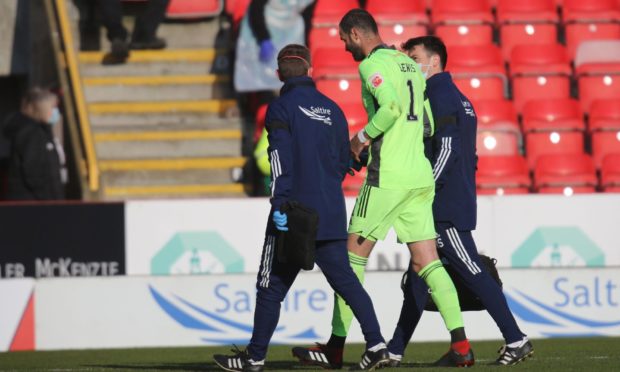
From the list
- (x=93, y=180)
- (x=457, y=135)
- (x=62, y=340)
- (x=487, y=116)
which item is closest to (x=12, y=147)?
(x=93, y=180)

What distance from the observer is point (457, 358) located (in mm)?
7707

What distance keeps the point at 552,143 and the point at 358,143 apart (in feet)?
26.2

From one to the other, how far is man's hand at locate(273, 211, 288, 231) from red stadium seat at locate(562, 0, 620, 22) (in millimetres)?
10376

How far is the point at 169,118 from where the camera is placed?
1591 cm

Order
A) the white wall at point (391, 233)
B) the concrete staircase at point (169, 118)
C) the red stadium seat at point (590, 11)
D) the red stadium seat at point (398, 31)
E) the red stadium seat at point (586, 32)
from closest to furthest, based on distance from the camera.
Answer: the white wall at point (391, 233) → the concrete staircase at point (169, 118) → the red stadium seat at point (398, 31) → the red stadium seat at point (586, 32) → the red stadium seat at point (590, 11)

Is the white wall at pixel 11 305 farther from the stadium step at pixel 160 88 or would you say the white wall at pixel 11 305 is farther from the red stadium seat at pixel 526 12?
the red stadium seat at pixel 526 12

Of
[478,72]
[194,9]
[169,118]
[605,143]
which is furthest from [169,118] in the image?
[605,143]

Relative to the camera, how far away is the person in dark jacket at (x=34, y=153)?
14273 mm

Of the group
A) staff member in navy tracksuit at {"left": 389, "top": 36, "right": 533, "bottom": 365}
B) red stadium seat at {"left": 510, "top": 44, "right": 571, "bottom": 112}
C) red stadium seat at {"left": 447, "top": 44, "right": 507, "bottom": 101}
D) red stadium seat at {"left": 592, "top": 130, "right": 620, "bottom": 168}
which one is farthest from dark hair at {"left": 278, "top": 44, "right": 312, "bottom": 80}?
red stadium seat at {"left": 510, "top": 44, "right": 571, "bottom": 112}

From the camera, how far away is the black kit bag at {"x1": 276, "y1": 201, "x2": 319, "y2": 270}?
7.25 m

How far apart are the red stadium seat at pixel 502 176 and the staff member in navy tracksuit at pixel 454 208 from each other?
6.30m

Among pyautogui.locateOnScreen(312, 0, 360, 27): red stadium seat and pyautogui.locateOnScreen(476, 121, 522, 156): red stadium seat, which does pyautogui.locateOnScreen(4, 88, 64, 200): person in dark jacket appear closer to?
pyautogui.locateOnScreen(312, 0, 360, 27): red stadium seat


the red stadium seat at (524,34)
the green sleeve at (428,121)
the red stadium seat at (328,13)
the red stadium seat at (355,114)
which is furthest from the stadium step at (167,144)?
the green sleeve at (428,121)

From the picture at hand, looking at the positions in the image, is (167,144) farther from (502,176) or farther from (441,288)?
(441,288)
